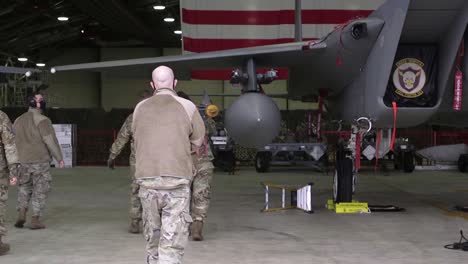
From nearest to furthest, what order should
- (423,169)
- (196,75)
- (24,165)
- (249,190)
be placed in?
(24,165) < (249,190) < (196,75) < (423,169)

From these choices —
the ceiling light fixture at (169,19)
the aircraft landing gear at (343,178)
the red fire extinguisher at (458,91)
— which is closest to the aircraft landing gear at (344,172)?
the aircraft landing gear at (343,178)

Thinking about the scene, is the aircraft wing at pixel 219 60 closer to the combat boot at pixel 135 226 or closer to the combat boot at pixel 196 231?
the combat boot at pixel 135 226

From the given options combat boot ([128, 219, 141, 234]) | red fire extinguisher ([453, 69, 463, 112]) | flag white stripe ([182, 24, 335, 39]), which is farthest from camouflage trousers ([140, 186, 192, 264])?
flag white stripe ([182, 24, 335, 39])

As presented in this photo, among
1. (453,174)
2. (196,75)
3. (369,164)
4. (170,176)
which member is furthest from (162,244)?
(369,164)

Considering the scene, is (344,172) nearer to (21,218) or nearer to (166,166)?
(21,218)

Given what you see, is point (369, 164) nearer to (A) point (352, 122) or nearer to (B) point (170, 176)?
(A) point (352, 122)

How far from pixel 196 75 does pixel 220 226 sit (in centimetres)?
974

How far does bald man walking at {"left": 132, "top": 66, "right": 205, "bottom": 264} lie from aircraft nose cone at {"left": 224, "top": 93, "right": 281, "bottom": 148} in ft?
11.4

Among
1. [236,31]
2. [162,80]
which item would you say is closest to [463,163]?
[236,31]

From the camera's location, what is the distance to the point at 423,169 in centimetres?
2044

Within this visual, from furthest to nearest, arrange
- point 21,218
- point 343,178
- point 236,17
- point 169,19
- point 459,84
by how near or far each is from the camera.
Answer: point 169,19 → point 236,17 → point 343,178 → point 21,218 → point 459,84

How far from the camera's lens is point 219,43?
60.7 feet

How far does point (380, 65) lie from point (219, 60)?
8.44 feet

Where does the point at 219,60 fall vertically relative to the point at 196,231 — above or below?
above
